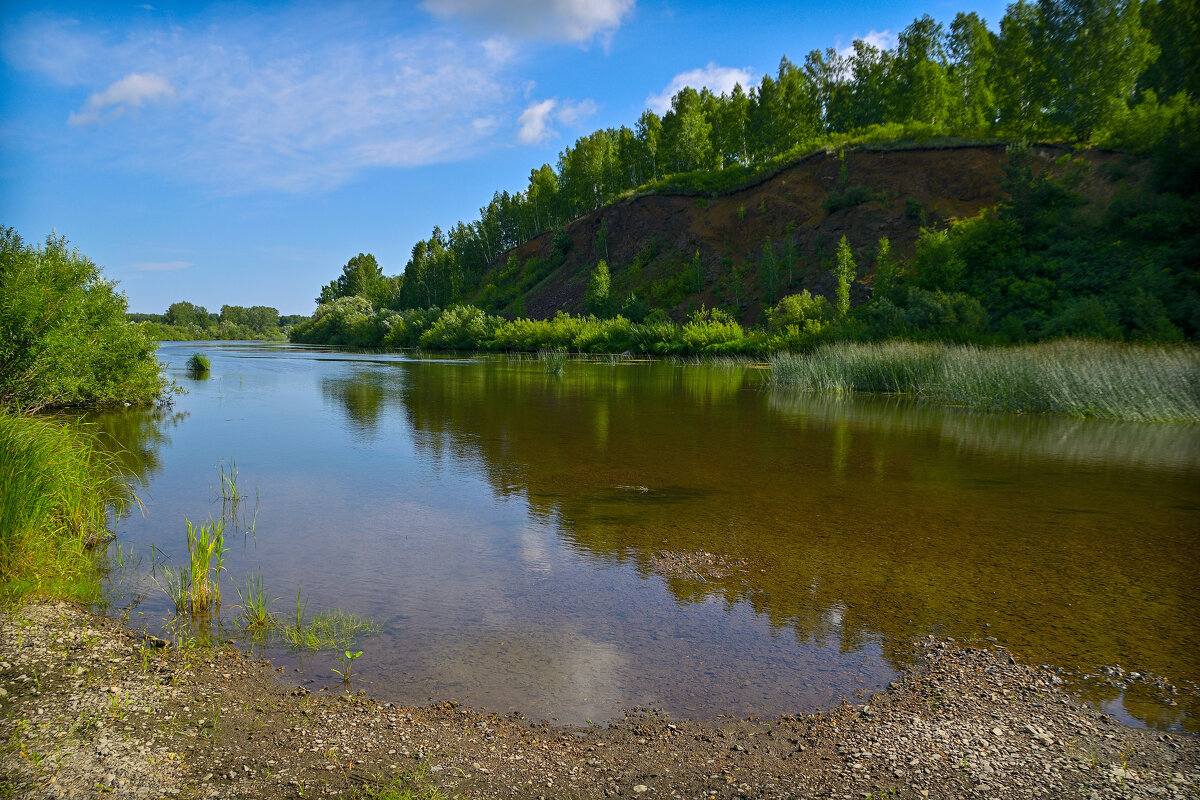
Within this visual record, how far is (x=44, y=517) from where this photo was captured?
20.7 ft

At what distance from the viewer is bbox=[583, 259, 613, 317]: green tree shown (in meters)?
61.8

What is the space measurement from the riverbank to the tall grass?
1.25 metres

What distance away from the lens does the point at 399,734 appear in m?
3.87

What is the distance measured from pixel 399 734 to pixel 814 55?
7816 cm

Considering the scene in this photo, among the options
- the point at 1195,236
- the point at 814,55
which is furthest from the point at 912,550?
the point at 814,55

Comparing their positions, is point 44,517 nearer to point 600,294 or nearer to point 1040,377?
point 1040,377

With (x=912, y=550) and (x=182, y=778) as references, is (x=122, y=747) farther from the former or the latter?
(x=912, y=550)

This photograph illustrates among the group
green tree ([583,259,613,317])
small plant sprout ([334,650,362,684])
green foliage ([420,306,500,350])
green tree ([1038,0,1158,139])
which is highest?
green tree ([1038,0,1158,139])

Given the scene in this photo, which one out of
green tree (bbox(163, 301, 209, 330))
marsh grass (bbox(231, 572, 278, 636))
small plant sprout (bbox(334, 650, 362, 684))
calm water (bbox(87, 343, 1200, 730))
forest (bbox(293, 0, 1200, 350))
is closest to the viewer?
small plant sprout (bbox(334, 650, 362, 684))

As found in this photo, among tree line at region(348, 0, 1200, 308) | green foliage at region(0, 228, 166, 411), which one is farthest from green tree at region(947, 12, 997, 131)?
green foliage at region(0, 228, 166, 411)

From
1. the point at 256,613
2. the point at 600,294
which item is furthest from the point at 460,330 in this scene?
the point at 256,613

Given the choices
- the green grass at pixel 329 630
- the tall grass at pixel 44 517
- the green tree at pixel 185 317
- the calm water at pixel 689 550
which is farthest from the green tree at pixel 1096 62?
the green tree at pixel 185 317

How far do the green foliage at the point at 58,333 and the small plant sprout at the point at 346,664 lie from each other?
8292 mm

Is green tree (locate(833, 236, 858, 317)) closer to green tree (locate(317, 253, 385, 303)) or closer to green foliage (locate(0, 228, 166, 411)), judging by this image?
green foliage (locate(0, 228, 166, 411))
